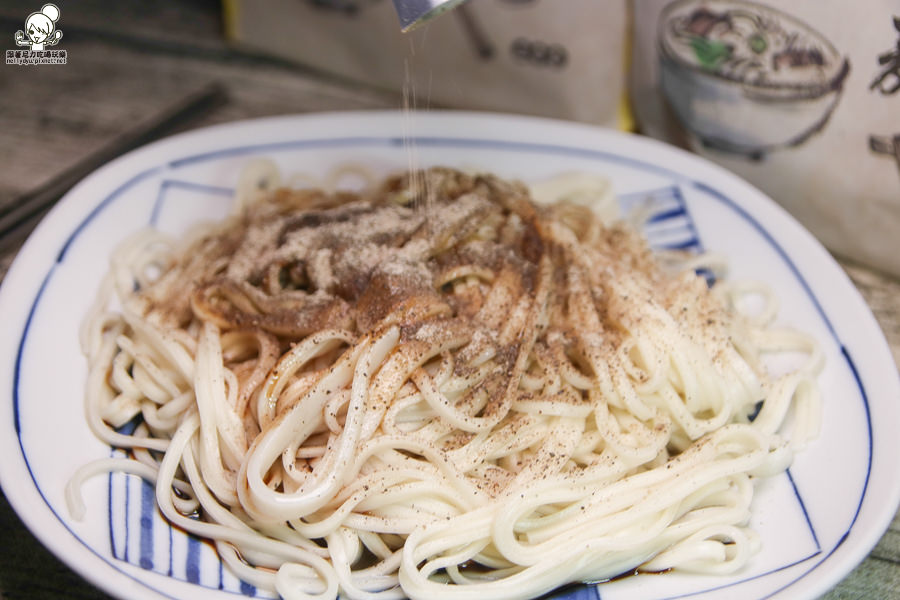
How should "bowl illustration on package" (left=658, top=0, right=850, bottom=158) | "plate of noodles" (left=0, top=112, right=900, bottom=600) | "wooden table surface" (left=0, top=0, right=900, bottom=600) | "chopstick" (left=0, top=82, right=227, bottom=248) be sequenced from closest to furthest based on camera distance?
"plate of noodles" (left=0, top=112, right=900, bottom=600) < "bowl illustration on package" (left=658, top=0, right=850, bottom=158) < "chopstick" (left=0, top=82, right=227, bottom=248) < "wooden table surface" (left=0, top=0, right=900, bottom=600)

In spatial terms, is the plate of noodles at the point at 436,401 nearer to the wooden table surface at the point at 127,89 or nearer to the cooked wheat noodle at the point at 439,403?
the cooked wheat noodle at the point at 439,403

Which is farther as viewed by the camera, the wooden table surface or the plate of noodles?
the wooden table surface

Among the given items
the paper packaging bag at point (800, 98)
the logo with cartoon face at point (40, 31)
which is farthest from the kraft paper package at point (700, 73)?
the logo with cartoon face at point (40, 31)

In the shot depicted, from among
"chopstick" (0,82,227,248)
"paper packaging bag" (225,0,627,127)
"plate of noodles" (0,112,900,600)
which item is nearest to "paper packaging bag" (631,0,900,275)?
"paper packaging bag" (225,0,627,127)

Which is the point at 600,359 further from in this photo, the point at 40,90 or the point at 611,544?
the point at 40,90

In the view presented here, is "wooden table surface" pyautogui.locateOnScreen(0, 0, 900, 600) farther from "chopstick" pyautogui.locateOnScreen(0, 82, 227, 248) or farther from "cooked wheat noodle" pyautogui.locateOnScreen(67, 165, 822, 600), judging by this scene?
"cooked wheat noodle" pyautogui.locateOnScreen(67, 165, 822, 600)

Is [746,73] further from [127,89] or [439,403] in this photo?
Answer: [127,89]

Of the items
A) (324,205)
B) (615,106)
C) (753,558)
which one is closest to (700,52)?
(615,106)
